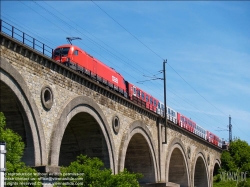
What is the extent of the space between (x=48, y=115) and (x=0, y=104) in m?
2.94

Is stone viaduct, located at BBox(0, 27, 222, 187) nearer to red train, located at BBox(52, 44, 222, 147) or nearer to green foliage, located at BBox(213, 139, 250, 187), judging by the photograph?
red train, located at BBox(52, 44, 222, 147)

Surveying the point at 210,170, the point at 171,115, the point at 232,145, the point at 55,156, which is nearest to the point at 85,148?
the point at 55,156

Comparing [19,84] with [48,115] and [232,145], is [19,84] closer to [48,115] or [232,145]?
[48,115]

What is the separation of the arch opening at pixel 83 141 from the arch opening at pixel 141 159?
8179 mm

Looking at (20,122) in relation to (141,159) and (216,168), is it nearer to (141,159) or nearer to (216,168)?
(141,159)

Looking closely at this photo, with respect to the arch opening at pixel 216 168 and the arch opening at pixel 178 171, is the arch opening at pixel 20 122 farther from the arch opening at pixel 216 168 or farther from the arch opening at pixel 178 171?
the arch opening at pixel 216 168

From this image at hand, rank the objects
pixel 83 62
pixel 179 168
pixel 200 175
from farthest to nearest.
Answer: pixel 200 175
pixel 179 168
pixel 83 62

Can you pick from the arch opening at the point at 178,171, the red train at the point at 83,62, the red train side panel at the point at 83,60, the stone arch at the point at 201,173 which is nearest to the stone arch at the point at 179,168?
the arch opening at the point at 178,171

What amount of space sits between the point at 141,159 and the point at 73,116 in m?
14.3

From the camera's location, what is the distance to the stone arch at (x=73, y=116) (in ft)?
89.4

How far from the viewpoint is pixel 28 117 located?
25203 millimetres

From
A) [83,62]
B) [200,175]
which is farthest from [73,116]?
[200,175]

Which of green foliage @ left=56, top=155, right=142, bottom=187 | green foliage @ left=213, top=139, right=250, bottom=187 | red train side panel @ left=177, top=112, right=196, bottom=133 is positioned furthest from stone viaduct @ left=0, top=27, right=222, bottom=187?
green foliage @ left=213, top=139, right=250, bottom=187

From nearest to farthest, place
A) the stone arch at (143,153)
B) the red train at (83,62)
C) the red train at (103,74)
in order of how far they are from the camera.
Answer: the red train at (83,62)
the red train at (103,74)
the stone arch at (143,153)
